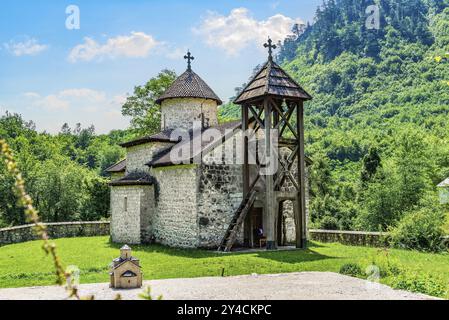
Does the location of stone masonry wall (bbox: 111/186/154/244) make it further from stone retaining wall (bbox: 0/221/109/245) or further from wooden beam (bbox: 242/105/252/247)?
stone retaining wall (bbox: 0/221/109/245)

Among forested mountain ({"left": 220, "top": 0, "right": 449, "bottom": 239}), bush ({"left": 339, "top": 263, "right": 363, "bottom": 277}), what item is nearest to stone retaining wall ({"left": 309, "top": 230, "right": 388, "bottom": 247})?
bush ({"left": 339, "top": 263, "right": 363, "bottom": 277})

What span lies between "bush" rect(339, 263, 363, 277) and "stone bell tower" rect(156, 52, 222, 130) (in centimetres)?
1332

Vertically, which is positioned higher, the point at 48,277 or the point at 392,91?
the point at 392,91

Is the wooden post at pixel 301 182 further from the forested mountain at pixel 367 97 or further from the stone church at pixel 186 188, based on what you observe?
the forested mountain at pixel 367 97

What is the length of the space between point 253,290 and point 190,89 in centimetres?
1570

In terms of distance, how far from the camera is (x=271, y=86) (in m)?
17.6

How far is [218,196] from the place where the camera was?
1834 cm

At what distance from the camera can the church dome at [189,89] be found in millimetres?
23641

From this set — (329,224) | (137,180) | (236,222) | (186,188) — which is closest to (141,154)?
(137,180)

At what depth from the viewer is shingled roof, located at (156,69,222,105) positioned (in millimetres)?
23641

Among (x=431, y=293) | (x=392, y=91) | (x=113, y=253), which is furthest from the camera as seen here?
(x=392, y=91)
